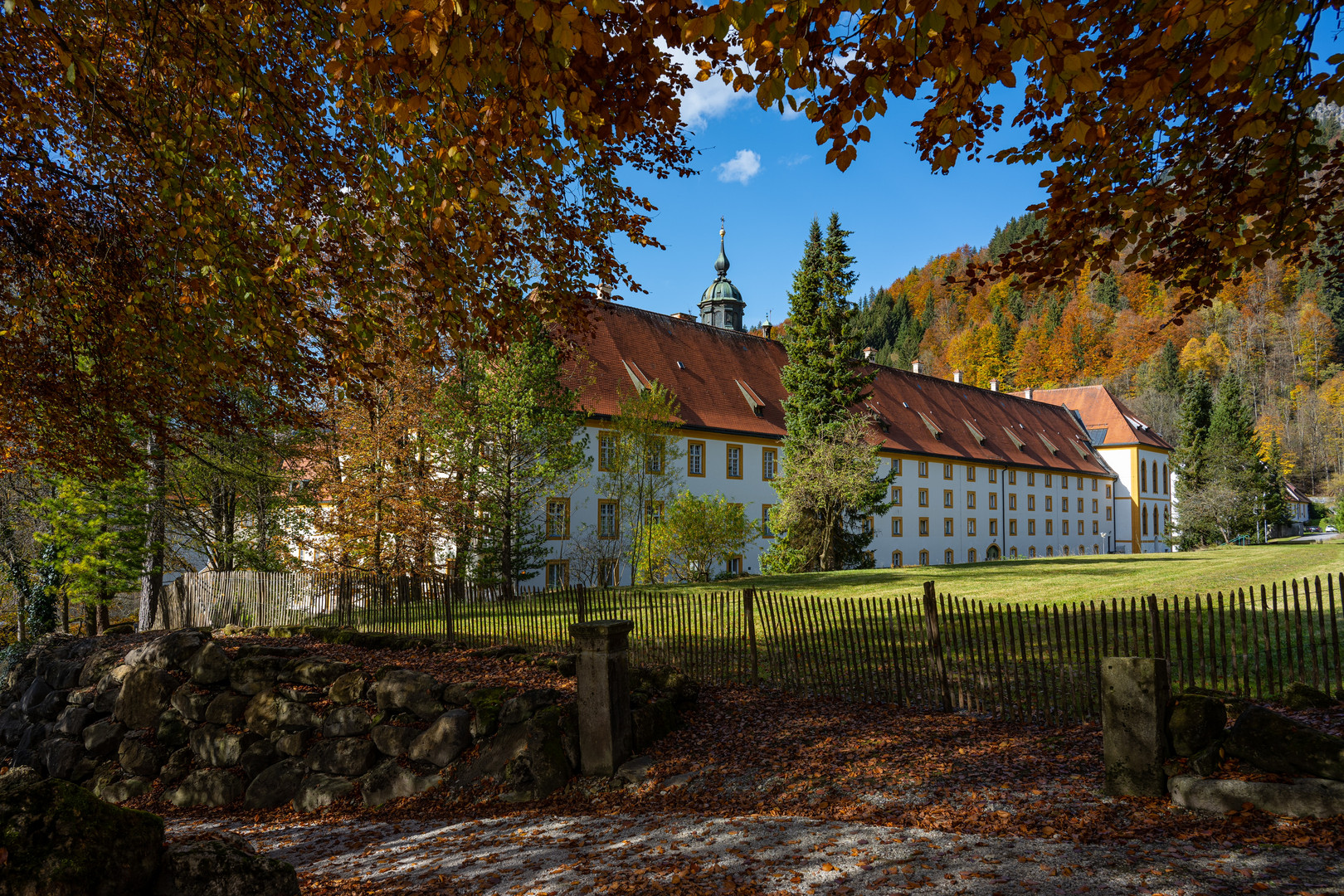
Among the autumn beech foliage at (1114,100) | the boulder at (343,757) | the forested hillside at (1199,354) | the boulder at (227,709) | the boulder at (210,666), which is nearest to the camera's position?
the autumn beech foliage at (1114,100)

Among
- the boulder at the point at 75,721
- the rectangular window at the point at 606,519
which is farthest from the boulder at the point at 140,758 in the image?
the rectangular window at the point at 606,519

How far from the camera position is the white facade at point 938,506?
30.9m

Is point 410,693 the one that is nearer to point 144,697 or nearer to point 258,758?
point 258,758

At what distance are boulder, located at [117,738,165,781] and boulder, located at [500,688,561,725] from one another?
582 cm

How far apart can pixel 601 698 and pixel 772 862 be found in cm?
311

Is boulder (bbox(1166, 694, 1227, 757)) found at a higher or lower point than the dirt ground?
higher

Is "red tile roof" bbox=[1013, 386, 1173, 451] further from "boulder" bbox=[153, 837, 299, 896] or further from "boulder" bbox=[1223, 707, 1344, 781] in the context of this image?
"boulder" bbox=[153, 837, 299, 896]

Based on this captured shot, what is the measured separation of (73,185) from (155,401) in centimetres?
271

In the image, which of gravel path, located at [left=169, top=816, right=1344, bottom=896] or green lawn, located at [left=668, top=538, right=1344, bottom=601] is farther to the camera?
green lawn, located at [left=668, top=538, right=1344, bottom=601]

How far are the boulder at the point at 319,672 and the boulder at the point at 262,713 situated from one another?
33 cm

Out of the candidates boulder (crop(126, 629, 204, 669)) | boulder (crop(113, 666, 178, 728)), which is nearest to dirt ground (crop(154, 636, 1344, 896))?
boulder (crop(113, 666, 178, 728))

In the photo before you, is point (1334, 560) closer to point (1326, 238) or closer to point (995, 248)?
point (1326, 238)

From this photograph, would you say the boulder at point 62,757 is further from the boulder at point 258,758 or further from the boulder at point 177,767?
the boulder at point 258,758

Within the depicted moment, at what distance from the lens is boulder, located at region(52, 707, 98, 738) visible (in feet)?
38.3
